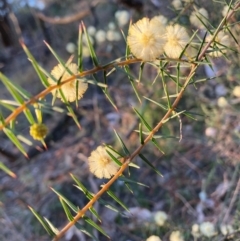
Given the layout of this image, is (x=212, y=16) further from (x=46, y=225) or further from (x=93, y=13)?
(x=93, y=13)

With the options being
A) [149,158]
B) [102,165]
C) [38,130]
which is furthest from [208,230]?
[149,158]

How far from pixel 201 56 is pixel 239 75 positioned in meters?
0.87

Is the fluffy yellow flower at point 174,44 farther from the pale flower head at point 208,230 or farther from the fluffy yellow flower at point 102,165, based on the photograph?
the pale flower head at point 208,230

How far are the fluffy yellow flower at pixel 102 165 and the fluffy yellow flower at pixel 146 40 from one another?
128 mm

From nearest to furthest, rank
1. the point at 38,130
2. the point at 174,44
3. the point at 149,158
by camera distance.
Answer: the point at 38,130
the point at 174,44
the point at 149,158

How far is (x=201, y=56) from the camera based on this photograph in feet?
2.09

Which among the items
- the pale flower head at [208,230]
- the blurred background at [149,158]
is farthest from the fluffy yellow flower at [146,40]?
Result: the pale flower head at [208,230]

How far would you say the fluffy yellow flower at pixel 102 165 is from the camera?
60 centimetres

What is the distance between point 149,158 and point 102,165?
1574 millimetres

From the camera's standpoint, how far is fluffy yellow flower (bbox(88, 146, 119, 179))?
595 mm

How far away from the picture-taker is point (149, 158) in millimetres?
2162

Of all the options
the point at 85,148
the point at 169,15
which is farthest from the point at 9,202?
the point at 169,15

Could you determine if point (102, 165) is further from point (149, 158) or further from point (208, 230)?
point (149, 158)

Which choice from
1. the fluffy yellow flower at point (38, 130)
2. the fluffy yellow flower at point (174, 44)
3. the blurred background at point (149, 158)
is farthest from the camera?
the blurred background at point (149, 158)
